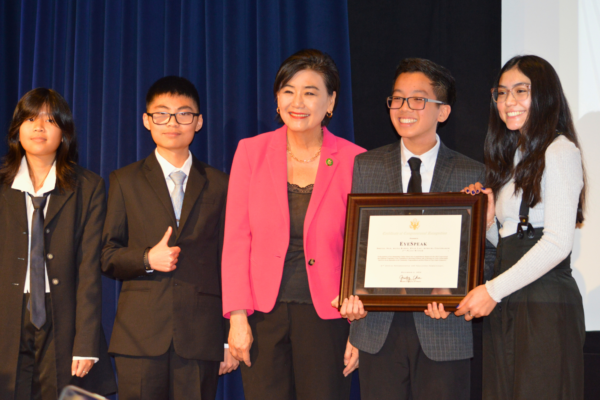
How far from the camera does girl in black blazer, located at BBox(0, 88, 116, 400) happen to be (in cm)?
241

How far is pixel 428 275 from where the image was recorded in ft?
6.44

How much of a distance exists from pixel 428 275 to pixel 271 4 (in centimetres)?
198

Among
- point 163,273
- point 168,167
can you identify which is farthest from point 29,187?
point 163,273

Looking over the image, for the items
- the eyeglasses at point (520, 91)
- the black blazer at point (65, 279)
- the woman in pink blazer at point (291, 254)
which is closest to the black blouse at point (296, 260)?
the woman in pink blazer at point (291, 254)

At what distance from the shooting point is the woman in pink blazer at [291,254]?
2111mm

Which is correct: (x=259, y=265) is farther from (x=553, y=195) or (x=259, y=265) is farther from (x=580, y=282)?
(x=580, y=282)

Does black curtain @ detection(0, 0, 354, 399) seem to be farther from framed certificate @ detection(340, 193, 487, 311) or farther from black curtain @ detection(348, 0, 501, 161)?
framed certificate @ detection(340, 193, 487, 311)

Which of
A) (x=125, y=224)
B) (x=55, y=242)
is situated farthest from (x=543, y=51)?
(x=55, y=242)

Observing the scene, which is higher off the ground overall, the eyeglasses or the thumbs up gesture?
the eyeglasses

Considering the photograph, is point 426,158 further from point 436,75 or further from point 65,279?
point 65,279

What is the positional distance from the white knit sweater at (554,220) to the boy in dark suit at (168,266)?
127 cm

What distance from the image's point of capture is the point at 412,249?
201 cm

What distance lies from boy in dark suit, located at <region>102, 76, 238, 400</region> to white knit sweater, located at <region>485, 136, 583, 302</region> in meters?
1.27
